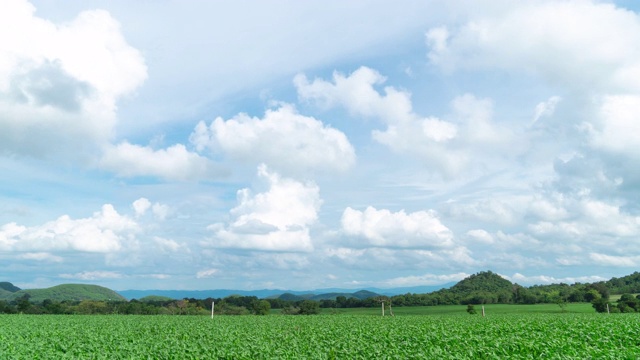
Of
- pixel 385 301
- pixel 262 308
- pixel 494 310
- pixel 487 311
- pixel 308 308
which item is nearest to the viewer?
pixel 262 308

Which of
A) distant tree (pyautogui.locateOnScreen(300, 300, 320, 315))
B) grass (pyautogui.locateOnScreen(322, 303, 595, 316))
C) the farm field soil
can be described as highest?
the farm field soil

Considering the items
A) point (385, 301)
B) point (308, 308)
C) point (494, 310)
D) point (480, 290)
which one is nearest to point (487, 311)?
point (494, 310)

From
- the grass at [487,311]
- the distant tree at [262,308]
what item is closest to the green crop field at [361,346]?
the grass at [487,311]

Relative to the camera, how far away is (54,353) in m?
21.1

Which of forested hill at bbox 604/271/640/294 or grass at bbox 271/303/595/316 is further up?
forested hill at bbox 604/271/640/294

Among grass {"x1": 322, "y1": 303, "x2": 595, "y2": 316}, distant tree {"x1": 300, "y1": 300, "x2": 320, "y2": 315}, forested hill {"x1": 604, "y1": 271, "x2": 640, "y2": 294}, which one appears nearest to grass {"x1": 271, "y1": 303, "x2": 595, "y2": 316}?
grass {"x1": 322, "y1": 303, "x2": 595, "y2": 316}

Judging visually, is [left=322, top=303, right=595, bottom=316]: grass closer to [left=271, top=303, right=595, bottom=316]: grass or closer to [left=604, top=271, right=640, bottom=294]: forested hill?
[left=271, top=303, right=595, bottom=316]: grass

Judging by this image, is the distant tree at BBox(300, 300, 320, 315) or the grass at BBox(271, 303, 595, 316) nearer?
the distant tree at BBox(300, 300, 320, 315)

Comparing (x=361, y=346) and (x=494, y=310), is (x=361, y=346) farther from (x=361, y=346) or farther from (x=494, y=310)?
(x=494, y=310)

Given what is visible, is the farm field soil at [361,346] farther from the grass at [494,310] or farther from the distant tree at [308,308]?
the grass at [494,310]

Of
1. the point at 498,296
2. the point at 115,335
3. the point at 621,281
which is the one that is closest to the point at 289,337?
the point at 115,335

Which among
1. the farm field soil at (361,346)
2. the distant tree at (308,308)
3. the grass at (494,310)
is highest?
the farm field soil at (361,346)

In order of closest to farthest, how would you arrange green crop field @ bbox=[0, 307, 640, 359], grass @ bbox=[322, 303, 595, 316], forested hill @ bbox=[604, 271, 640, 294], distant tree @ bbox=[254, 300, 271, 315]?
green crop field @ bbox=[0, 307, 640, 359] → distant tree @ bbox=[254, 300, 271, 315] → grass @ bbox=[322, 303, 595, 316] → forested hill @ bbox=[604, 271, 640, 294]

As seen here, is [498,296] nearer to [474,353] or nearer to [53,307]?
[53,307]
